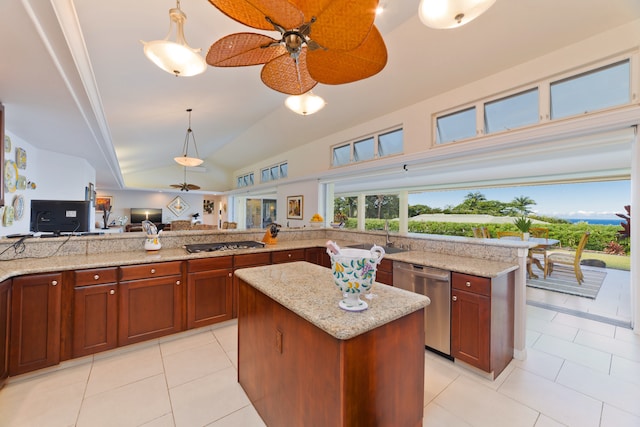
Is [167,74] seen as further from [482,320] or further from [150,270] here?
[482,320]

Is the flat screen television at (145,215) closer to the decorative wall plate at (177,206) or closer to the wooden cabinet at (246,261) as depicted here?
the decorative wall plate at (177,206)

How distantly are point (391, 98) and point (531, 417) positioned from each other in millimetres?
3809

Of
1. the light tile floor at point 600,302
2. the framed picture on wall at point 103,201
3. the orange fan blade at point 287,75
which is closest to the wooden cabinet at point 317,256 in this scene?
the orange fan blade at point 287,75

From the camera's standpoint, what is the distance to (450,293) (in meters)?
2.18

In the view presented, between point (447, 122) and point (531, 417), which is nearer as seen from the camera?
point (531, 417)

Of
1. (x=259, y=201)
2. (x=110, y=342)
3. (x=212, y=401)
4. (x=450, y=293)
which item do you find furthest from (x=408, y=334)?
(x=259, y=201)

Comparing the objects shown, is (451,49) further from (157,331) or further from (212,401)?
(157,331)

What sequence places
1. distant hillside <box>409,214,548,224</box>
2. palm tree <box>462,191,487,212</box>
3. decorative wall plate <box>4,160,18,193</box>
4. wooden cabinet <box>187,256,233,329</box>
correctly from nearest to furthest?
1. wooden cabinet <box>187,256,233,329</box>
2. decorative wall plate <box>4,160,18,193</box>
3. distant hillside <box>409,214,548,224</box>
4. palm tree <box>462,191,487,212</box>

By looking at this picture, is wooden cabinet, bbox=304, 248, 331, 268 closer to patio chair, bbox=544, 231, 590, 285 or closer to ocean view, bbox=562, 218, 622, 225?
patio chair, bbox=544, 231, 590, 285

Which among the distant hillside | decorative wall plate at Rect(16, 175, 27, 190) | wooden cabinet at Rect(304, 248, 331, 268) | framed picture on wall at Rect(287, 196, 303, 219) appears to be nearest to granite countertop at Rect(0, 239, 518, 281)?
wooden cabinet at Rect(304, 248, 331, 268)

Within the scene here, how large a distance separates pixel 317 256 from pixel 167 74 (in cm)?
304

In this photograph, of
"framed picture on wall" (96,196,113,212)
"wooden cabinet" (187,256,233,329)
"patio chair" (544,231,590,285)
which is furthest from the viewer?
"framed picture on wall" (96,196,113,212)

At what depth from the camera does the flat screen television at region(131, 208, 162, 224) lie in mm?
10344

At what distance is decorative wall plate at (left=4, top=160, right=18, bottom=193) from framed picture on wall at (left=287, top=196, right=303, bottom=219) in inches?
182
